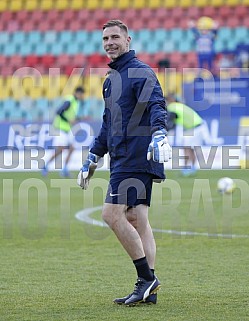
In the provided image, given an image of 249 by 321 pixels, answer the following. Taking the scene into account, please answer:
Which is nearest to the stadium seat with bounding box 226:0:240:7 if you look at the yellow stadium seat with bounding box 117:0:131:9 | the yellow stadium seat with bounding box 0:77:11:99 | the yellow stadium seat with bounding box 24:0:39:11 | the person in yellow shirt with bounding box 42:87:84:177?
the yellow stadium seat with bounding box 117:0:131:9

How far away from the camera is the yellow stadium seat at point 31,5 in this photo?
1201 inches

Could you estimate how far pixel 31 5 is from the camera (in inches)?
1203

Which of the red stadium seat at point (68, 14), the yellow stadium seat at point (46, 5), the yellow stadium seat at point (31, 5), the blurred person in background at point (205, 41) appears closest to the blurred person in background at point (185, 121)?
the blurred person in background at point (205, 41)

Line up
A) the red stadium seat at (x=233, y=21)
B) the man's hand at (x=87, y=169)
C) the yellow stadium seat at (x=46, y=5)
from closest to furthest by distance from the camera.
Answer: the man's hand at (x=87, y=169) < the red stadium seat at (x=233, y=21) < the yellow stadium seat at (x=46, y=5)

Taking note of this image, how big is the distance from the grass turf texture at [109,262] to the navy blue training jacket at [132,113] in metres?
1.09

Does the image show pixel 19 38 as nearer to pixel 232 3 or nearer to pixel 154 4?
pixel 154 4

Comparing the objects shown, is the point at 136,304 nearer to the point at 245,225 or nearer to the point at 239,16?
the point at 245,225

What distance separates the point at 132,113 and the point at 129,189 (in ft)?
1.92

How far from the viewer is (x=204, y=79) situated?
936 inches

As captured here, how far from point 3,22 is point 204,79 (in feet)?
31.1

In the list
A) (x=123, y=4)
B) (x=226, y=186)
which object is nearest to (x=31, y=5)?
(x=123, y=4)

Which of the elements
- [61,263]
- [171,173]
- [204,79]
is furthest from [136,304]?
[204,79]

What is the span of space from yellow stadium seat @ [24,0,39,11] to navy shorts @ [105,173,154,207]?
80.4ft

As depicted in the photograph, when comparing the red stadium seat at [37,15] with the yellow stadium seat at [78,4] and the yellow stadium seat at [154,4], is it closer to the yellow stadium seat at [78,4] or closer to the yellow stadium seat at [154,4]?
the yellow stadium seat at [78,4]
